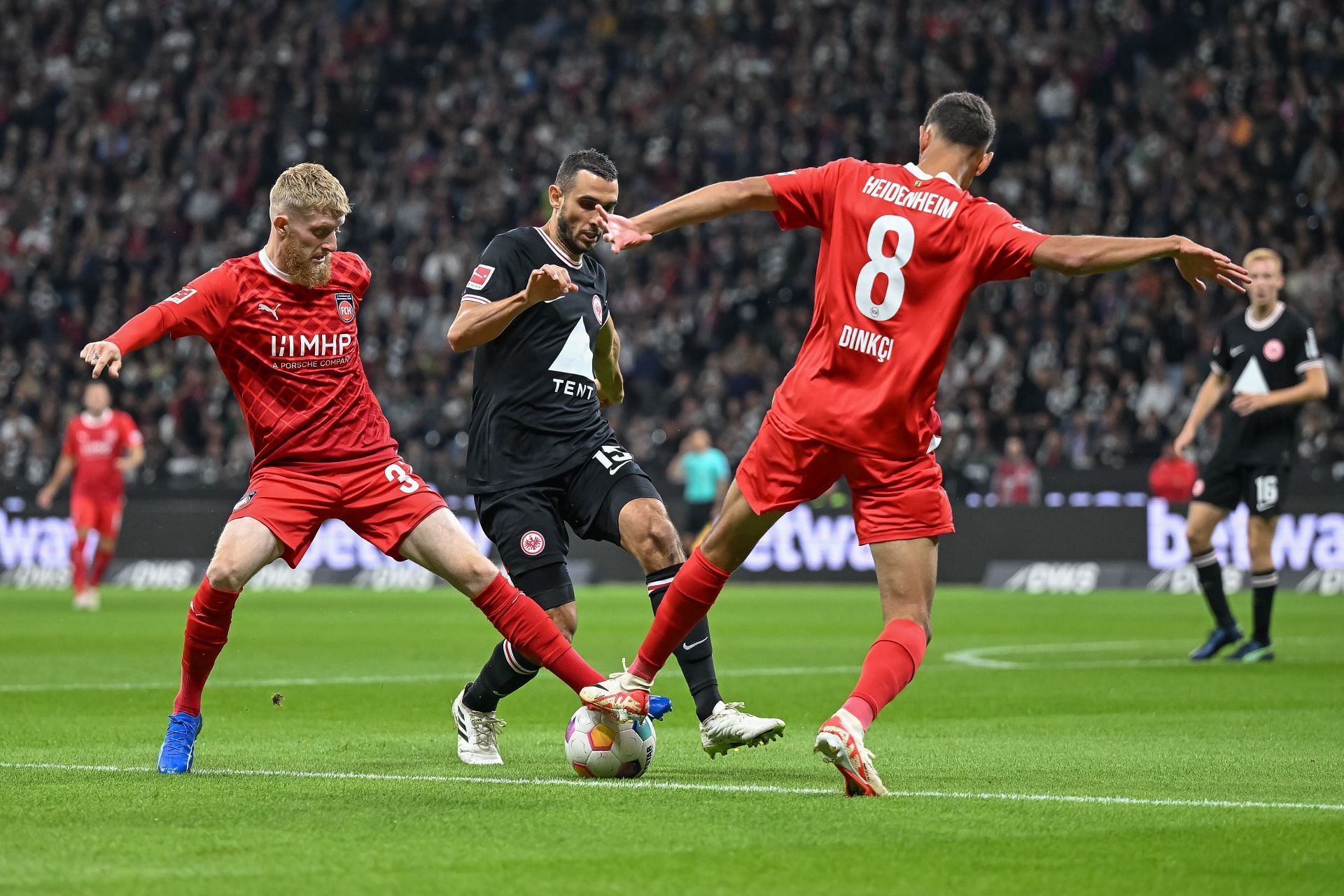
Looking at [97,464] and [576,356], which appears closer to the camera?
[576,356]

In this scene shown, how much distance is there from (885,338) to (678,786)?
5.30 ft

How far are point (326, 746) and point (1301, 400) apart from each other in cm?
697

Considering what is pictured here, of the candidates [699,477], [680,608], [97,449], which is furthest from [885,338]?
[699,477]

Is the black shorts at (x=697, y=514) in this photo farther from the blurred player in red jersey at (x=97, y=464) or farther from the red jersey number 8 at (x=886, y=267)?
the red jersey number 8 at (x=886, y=267)

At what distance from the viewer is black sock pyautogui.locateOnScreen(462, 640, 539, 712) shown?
23.2 ft

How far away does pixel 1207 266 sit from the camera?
571 cm

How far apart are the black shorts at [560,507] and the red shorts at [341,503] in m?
0.50

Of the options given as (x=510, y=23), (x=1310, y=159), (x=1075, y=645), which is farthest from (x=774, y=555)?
(x=510, y=23)

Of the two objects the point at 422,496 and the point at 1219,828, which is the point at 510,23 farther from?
the point at 1219,828

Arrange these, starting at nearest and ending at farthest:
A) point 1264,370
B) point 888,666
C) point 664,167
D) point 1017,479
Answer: point 888,666, point 1264,370, point 1017,479, point 664,167

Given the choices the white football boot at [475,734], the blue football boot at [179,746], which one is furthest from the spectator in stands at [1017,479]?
the blue football boot at [179,746]

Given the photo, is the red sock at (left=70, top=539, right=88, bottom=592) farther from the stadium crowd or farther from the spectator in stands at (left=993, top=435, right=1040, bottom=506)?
the spectator in stands at (left=993, top=435, right=1040, bottom=506)

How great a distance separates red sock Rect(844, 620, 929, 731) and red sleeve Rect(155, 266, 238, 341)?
2.56 m

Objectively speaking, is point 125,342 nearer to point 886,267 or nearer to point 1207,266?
point 886,267
